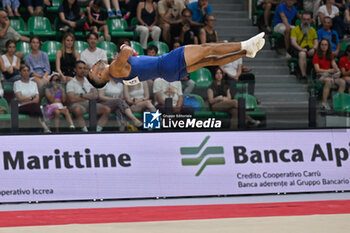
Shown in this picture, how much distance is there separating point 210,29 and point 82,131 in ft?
15.7

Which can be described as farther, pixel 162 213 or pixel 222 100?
pixel 222 100

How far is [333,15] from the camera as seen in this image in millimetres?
17312

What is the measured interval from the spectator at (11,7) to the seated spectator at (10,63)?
204cm

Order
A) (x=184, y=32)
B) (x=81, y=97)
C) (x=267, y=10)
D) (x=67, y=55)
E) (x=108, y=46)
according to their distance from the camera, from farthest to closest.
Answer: (x=267, y=10) → (x=184, y=32) → (x=108, y=46) → (x=67, y=55) → (x=81, y=97)

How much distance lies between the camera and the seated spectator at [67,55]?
13.5 m

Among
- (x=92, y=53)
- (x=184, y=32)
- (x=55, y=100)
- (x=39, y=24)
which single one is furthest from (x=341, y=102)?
(x=39, y=24)

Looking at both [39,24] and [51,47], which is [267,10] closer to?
[39,24]

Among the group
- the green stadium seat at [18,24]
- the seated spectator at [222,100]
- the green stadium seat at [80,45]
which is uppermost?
the green stadium seat at [18,24]

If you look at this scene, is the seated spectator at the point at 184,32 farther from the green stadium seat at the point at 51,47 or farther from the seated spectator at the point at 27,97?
the seated spectator at the point at 27,97

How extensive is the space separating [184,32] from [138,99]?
144 inches

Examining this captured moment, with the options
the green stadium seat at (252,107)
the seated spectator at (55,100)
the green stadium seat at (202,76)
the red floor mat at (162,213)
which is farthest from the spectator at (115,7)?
the red floor mat at (162,213)

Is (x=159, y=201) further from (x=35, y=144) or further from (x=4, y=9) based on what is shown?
→ (x=4, y=9)

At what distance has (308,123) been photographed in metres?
12.8

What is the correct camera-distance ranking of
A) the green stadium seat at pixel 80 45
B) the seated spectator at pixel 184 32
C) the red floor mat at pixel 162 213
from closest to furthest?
the red floor mat at pixel 162 213
the green stadium seat at pixel 80 45
the seated spectator at pixel 184 32
